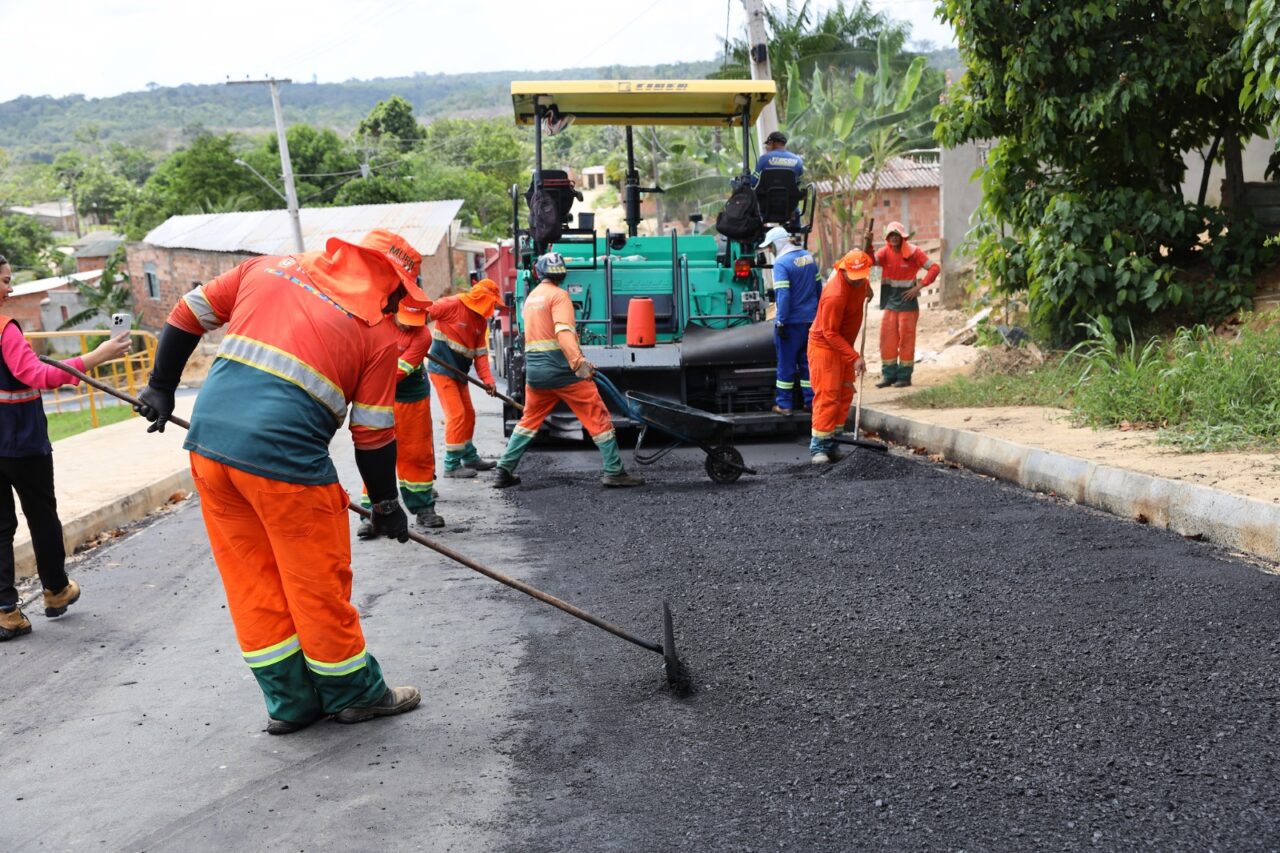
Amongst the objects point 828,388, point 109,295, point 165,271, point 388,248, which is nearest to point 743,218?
point 828,388

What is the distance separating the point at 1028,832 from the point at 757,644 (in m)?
1.66

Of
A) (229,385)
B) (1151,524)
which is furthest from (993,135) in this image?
(229,385)

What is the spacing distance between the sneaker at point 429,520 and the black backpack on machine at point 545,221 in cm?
363

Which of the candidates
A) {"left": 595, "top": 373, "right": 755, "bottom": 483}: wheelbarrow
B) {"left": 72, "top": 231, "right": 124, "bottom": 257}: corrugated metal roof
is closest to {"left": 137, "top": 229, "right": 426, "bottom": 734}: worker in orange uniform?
{"left": 595, "top": 373, "right": 755, "bottom": 483}: wheelbarrow

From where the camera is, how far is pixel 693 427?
8.06 meters

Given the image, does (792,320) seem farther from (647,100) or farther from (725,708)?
(725,708)

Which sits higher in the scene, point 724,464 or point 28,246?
point 28,246

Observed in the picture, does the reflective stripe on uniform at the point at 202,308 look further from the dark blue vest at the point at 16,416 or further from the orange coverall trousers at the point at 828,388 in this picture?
the orange coverall trousers at the point at 828,388

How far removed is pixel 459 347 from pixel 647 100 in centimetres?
309

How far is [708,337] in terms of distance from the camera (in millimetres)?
9750

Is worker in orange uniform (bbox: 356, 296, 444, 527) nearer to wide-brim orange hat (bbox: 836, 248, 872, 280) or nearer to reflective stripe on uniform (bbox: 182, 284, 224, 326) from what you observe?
wide-brim orange hat (bbox: 836, 248, 872, 280)

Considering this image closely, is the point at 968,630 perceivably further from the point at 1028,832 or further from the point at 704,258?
the point at 704,258

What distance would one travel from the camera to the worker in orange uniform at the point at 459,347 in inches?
335

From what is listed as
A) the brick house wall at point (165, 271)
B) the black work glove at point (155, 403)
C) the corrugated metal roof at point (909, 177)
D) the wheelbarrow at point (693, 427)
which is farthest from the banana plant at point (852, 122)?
the brick house wall at point (165, 271)
